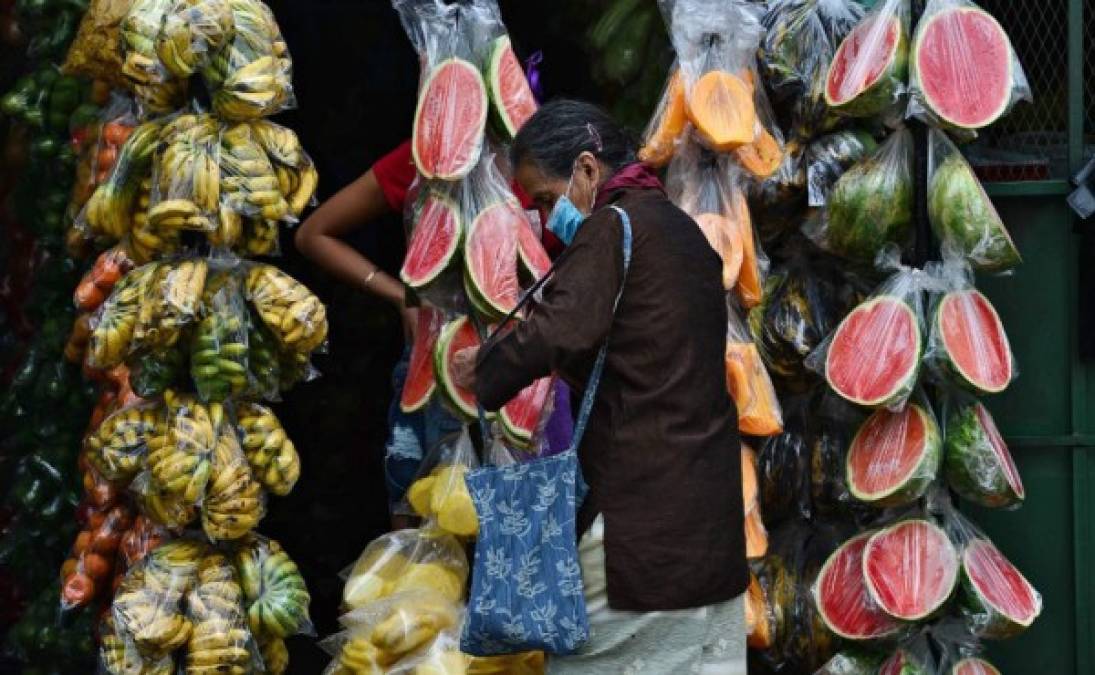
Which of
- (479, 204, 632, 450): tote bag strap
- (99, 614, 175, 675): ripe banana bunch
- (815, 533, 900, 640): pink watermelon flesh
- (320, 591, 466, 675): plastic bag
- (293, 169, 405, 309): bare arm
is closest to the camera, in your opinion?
(479, 204, 632, 450): tote bag strap

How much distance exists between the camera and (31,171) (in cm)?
550

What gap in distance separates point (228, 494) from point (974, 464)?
1.83 metres

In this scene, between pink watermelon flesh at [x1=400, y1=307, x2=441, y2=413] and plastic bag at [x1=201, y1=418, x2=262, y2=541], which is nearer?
plastic bag at [x1=201, y1=418, x2=262, y2=541]

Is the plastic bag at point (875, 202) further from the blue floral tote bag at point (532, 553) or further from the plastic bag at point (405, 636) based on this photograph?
the blue floral tote bag at point (532, 553)

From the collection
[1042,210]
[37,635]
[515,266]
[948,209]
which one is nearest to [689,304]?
[515,266]

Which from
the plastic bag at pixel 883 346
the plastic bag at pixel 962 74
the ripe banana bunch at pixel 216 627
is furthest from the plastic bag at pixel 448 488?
the plastic bag at pixel 962 74

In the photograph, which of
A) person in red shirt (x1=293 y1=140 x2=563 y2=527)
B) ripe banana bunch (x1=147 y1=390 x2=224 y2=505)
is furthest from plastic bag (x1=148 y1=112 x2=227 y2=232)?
person in red shirt (x1=293 y1=140 x2=563 y2=527)

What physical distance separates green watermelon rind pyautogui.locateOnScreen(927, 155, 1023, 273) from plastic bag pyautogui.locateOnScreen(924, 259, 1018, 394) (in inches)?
2.8

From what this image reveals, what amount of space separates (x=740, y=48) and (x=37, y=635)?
2.35 meters

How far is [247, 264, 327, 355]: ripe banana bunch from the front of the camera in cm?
449

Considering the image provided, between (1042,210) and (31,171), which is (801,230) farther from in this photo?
(31,171)

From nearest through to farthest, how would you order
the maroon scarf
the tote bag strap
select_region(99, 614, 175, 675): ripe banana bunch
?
the tote bag strap < the maroon scarf < select_region(99, 614, 175, 675): ripe banana bunch

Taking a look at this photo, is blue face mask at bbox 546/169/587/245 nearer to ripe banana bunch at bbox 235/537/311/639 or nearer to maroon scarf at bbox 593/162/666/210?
maroon scarf at bbox 593/162/666/210

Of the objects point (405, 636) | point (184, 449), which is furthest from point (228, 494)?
point (405, 636)
